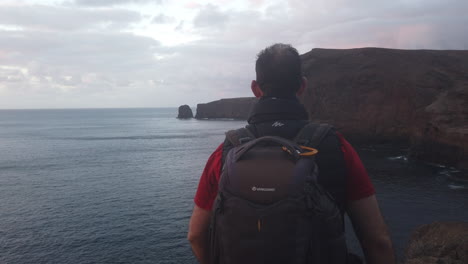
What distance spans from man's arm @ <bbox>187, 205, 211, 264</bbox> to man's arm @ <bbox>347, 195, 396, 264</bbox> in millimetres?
1045

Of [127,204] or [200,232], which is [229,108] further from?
[200,232]

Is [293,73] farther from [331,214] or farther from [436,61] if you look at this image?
[436,61]

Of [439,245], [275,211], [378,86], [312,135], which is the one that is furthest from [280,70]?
[378,86]

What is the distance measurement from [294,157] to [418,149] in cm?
5233

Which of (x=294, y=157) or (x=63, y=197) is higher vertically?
(x=294, y=157)

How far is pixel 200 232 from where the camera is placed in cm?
273

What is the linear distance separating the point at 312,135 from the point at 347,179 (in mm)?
412

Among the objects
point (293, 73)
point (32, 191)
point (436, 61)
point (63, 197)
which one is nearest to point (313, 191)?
point (293, 73)

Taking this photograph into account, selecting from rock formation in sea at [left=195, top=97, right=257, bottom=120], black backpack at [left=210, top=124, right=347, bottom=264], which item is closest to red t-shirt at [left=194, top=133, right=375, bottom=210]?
black backpack at [left=210, top=124, right=347, bottom=264]

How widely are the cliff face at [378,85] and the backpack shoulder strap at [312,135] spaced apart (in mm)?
63833

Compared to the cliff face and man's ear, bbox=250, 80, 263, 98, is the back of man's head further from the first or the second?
the cliff face

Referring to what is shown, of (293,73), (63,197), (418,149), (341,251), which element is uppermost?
(293,73)

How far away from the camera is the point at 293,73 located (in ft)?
8.88

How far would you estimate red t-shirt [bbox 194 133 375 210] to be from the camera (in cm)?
250
